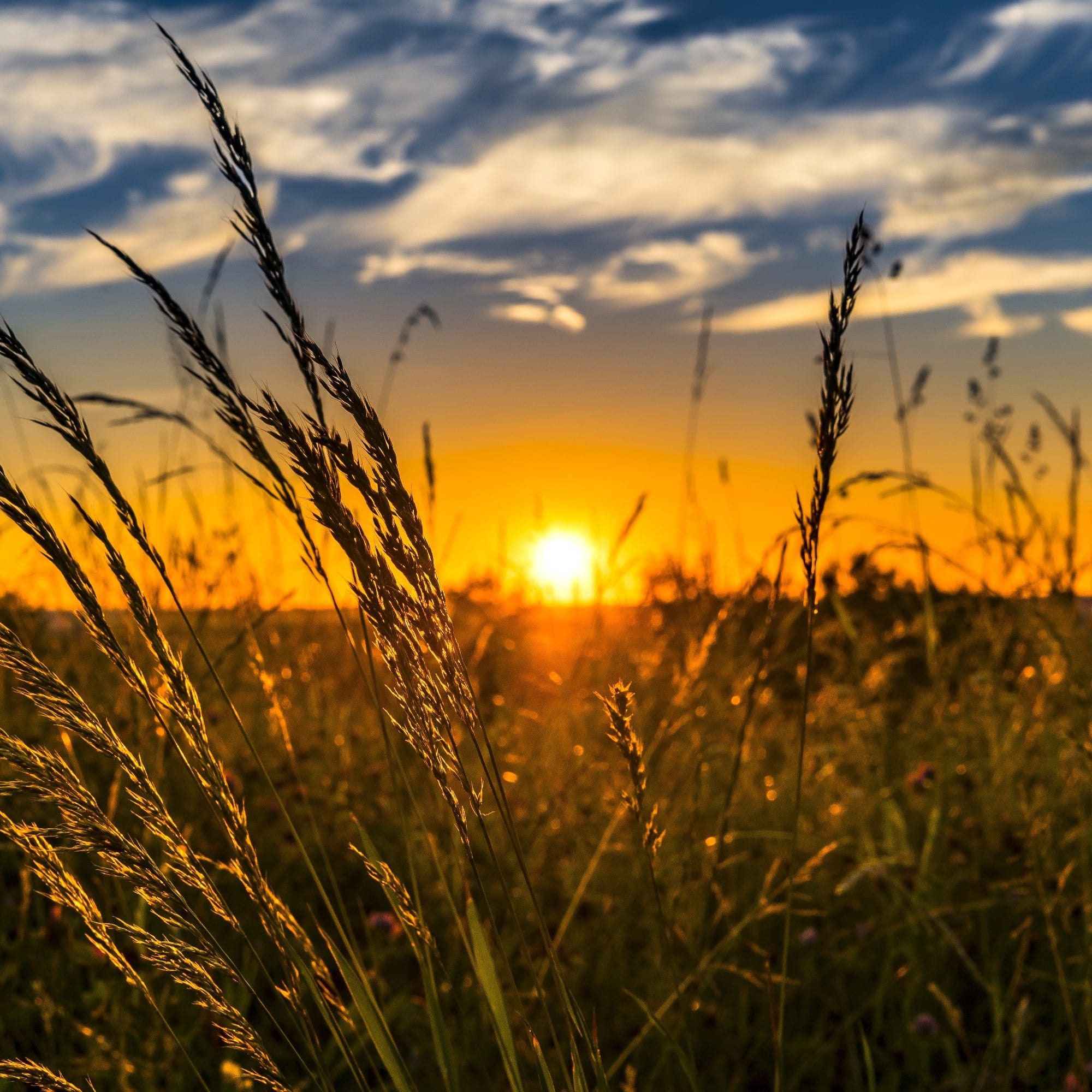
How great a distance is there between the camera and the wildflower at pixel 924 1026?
208 centimetres

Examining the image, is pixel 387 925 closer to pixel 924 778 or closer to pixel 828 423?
pixel 924 778

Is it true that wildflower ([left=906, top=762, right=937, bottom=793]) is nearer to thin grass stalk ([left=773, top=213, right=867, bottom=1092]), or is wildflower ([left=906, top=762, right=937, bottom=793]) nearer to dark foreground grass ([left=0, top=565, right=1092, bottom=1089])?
dark foreground grass ([left=0, top=565, right=1092, bottom=1089])

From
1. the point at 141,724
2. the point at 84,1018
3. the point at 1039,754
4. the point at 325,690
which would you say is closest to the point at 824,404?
the point at 141,724

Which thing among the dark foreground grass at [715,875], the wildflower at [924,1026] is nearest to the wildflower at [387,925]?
the dark foreground grass at [715,875]

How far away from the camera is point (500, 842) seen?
299 cm

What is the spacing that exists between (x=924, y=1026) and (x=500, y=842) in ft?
4.34

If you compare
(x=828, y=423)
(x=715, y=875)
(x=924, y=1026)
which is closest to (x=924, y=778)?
(x=924, y=1026)

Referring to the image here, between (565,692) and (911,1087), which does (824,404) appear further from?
(911,1087)

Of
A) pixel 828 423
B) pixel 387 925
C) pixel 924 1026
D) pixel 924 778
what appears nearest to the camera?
pixel 828 423

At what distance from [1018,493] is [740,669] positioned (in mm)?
1183

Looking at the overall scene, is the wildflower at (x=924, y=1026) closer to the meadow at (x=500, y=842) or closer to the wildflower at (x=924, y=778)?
the meadow at (x=500, y=842)

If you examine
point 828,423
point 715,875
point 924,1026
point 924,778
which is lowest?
point 924,1026

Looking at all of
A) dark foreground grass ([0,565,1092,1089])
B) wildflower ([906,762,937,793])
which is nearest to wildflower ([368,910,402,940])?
dark foreground grass ([0,565,1092,1089])

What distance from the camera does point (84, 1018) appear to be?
206cm
